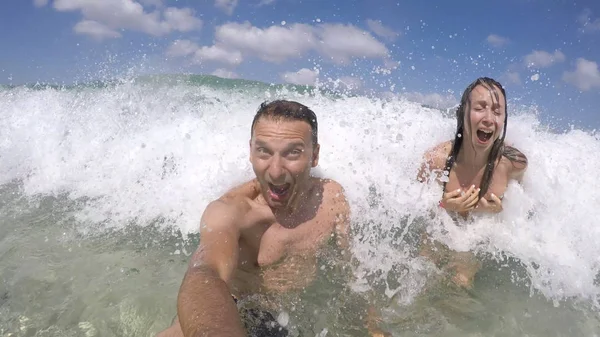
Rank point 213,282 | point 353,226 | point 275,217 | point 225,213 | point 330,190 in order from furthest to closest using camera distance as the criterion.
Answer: point 353,226 → point 330,190 → point 275,217 → point 225,213 → point 213,282

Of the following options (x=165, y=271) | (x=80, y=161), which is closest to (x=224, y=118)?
(x=80, y=161)

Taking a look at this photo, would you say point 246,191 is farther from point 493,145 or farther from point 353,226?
point 493,145

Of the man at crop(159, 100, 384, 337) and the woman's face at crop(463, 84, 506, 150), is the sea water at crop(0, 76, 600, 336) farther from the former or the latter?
the woman's face at crop(463, 84, 506, 150)

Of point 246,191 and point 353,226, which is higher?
point 246,191

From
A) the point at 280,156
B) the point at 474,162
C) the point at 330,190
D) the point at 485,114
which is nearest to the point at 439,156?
the point at 474,162

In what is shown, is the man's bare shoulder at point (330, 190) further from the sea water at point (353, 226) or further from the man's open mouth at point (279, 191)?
the sea water at point (353, 226)

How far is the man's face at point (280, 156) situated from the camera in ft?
8.79

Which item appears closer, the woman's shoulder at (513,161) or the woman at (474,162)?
the woman at (474,162)

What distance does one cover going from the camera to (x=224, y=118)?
7.49 meters

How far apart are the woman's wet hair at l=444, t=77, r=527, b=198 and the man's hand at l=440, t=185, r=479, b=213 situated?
16cm

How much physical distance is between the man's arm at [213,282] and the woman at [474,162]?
2281mm

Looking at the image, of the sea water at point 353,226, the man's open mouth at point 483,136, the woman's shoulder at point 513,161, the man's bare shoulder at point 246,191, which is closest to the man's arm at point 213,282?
the man's bare shoulder at point 246,191

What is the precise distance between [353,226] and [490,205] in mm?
1537

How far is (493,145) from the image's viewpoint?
4082 mm
